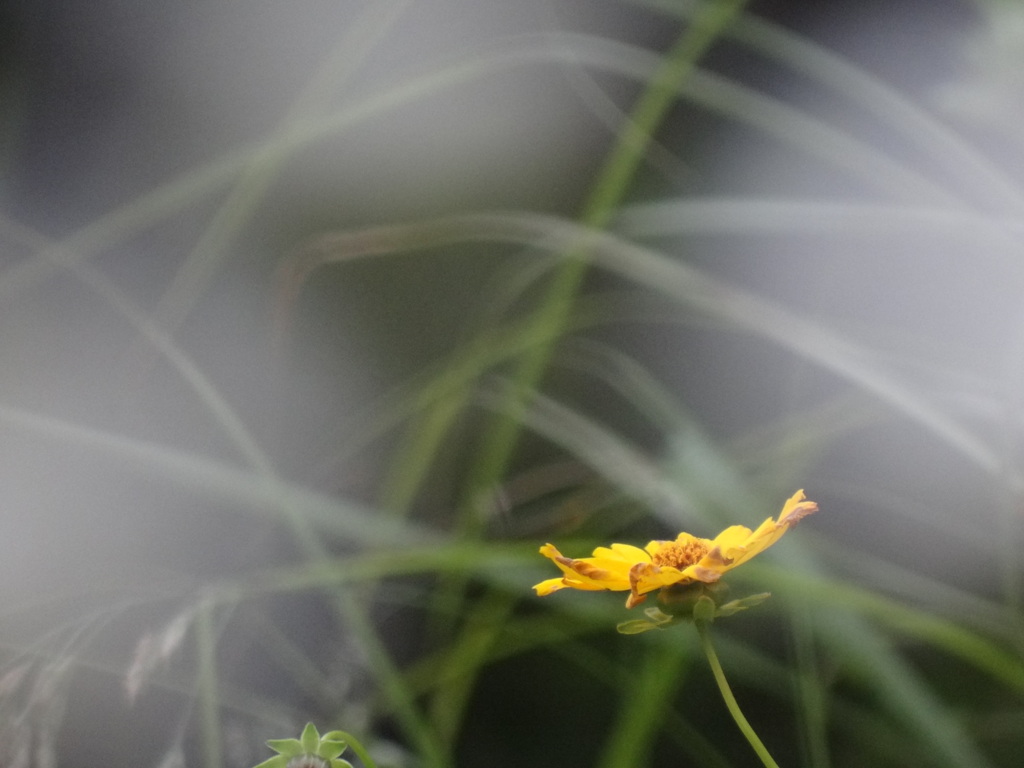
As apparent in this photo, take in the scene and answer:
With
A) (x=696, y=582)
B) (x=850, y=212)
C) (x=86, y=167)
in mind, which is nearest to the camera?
(x=696, y=582)

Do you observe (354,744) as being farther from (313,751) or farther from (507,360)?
(507,360)

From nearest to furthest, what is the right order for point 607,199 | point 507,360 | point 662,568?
point 662,568 < point 607,199 < point 507,360

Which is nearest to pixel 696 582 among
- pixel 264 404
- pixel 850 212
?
pixel 850 212

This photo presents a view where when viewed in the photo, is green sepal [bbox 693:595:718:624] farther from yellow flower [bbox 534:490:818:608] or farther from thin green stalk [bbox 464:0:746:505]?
thin green stalk [bbox 464:0:746:505]

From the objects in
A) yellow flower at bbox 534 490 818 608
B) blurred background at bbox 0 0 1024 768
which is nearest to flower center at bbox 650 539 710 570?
yellow flower at bbox 534 490 818 608

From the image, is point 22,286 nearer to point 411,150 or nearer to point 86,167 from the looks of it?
point 86,167

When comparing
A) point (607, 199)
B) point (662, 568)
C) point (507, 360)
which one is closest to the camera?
point (662, 568)

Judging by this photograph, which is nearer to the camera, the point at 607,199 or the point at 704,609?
the point at 704,609

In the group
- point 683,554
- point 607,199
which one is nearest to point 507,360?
point 607,199
